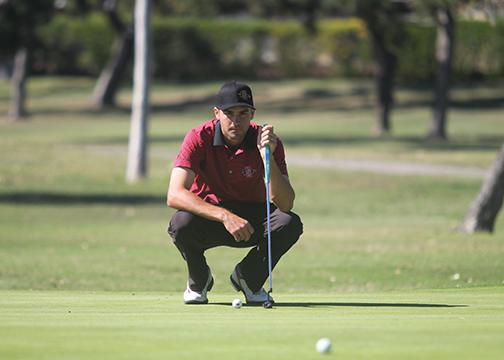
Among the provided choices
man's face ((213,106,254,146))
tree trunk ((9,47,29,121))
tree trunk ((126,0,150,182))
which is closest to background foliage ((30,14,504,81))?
tree trunk ((9,47,29,121))

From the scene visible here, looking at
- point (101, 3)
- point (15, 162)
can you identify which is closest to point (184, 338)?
point (15, 162)

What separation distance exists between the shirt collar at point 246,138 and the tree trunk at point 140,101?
68.7 feet

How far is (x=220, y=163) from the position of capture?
10.2 meters

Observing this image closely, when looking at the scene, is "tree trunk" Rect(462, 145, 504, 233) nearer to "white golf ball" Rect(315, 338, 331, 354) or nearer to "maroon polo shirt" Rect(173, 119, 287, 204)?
"maroon polo shirt" Rect(173, 119, 287, 204)

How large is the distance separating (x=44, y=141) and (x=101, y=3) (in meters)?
18.7

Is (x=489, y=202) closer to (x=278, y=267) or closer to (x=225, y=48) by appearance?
(x=278, y=267)

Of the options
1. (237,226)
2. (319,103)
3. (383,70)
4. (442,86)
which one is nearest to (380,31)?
(383,70)

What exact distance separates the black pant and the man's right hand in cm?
43

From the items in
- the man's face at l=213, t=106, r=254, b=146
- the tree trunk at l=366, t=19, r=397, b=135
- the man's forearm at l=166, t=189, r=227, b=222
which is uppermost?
the man's face at l=213, t=106, r=254, b=146

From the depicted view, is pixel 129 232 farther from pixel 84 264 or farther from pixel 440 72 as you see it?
pixel 440 72

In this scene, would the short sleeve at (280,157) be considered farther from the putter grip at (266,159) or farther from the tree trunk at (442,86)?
the tree trunk at (442,86)

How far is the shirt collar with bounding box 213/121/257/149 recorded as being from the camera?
10094 millimetres

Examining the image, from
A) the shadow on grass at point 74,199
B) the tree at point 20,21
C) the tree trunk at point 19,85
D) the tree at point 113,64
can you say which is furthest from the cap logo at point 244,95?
the tree at point 113,64

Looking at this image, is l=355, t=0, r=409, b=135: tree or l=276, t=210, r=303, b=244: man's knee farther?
l=355, t=0, r=409, b=135: tree
